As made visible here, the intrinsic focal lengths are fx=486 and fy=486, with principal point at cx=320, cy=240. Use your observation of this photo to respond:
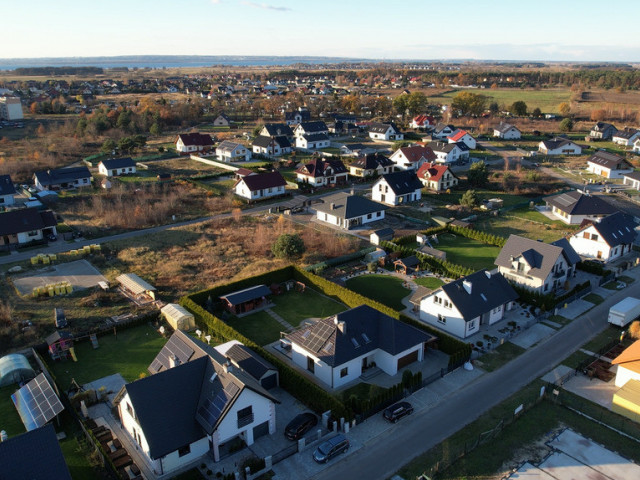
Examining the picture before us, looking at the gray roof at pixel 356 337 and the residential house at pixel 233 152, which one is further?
the residential house at pixel 233 152

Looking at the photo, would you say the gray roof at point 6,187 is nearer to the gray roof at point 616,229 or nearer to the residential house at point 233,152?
the residential house at point 233,152

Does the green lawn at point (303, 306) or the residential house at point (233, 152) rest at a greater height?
the residential house at point (233, 152)

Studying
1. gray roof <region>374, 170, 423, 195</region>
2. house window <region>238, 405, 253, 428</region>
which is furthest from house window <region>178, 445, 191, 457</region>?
gray roof <region>374, 170, 423, 195</region>

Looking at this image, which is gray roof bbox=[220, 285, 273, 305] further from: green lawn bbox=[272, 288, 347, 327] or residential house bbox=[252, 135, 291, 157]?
residential house bbox=[252, 135, 291, 157]

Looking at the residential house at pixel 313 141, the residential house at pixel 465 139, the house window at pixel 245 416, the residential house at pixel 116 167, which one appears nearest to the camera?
the house window at pixel 245 416

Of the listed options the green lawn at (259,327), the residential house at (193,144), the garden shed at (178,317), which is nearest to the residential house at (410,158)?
the residential house at (193,144)

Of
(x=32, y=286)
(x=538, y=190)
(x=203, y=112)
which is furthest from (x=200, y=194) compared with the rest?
(x=203, y=112)

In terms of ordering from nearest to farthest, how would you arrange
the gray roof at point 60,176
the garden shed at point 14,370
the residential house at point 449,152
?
the garden shed at point 14,370, the gray roof at point 60,176, the residential house at point 449,152
